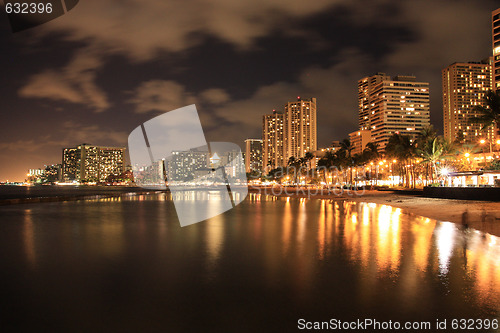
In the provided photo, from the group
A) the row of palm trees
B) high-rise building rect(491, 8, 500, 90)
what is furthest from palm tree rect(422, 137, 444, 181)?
high-rise building rect(491, 8, 500, 90)

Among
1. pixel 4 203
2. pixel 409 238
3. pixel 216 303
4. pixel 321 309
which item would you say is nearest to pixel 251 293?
pixel 216 303

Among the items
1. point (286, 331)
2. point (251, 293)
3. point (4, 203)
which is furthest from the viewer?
point (4, 203)

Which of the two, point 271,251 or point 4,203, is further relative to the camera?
point 4,203

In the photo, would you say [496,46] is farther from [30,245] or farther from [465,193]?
[30,245]

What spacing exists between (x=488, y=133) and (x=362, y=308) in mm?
225714

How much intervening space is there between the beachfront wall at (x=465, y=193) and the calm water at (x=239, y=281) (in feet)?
60.2

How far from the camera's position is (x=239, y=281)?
27.3ft

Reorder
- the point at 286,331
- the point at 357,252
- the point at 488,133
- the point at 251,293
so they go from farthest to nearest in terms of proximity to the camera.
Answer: the point at 488,133, the point at 357,252, the point at 251,293, the point at 286,331

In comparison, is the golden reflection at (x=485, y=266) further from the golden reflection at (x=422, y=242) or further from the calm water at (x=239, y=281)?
the golden reflection at (x=422, y=242)

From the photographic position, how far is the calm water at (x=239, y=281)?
20.0 feet

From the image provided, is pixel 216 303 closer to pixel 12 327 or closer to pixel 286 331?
pixel 286 331

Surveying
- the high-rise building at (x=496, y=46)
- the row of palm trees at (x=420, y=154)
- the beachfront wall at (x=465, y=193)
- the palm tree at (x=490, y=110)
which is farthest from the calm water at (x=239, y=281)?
the high-rise building at (x=496, y=46)

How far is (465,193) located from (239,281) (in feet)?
106

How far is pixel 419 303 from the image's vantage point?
21.8 feet
